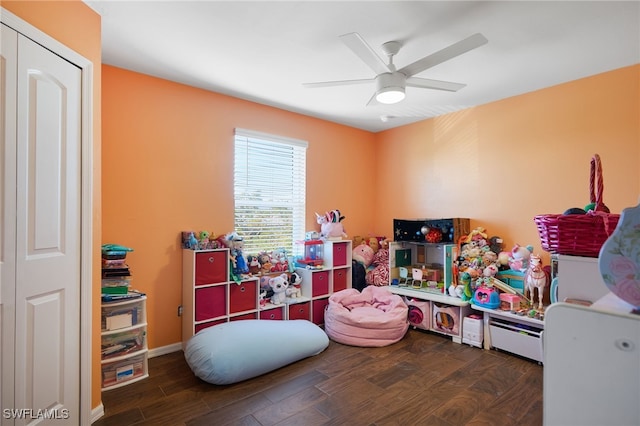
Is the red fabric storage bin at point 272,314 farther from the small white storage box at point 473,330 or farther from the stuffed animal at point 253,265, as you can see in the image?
the small white storage box at point 473,330

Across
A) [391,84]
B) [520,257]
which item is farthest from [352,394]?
[391,84]

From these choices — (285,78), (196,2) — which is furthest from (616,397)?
(285,78)

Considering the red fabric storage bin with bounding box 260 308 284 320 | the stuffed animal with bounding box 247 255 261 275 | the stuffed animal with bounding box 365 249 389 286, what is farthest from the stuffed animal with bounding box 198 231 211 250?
the stuffed animal with bounding box 365 249 389 286

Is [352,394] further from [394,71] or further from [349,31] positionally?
[349,31]

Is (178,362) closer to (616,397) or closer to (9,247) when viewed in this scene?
(9,247)

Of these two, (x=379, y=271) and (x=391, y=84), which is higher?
(x=391, y=84)

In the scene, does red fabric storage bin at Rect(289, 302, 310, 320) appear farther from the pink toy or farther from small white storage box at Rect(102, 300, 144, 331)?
the pink toy

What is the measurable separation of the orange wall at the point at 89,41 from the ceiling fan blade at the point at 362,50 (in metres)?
1.49

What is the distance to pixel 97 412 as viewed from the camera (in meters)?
1.98

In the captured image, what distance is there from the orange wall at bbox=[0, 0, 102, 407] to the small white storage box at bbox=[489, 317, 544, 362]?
318 cm

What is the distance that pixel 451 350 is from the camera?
3041mm

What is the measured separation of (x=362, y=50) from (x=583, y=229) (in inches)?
56.9

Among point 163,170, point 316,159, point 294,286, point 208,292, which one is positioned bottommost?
point 294,286

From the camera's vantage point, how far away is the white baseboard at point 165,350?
2.88 m
